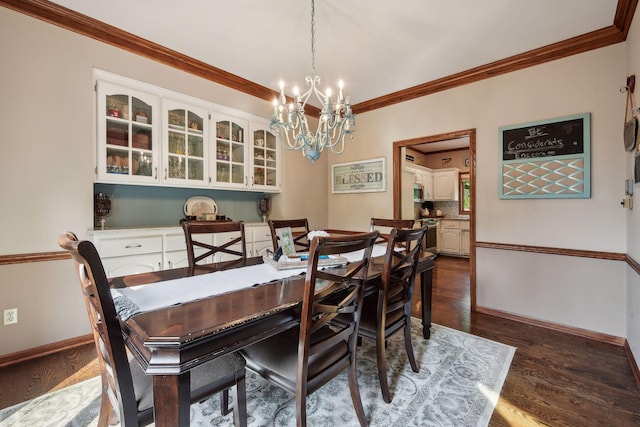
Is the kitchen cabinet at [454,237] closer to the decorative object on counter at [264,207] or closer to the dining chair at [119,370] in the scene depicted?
the decorative object on counter at [264,207]

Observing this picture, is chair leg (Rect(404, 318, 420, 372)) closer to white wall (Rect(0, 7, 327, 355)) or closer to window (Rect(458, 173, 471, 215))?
white wall (Rect(0, 7, 327, 355))

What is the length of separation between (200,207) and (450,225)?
5382 millimetres

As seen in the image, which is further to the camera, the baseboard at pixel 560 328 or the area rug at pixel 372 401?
the baseboard at pixel 560 328

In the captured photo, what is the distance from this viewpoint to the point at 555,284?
273cm

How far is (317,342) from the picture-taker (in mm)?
1308

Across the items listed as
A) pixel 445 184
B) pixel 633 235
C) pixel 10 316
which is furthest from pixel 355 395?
pixel 445 184

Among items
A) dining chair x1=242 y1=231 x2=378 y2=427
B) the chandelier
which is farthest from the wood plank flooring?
the chandelier

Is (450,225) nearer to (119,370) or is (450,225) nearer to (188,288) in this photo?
(188,288)

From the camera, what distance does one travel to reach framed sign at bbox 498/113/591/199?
258 centimetres

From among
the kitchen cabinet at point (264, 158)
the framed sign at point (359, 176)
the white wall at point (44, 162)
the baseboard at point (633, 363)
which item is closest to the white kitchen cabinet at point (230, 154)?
the kitchen cabinet at point (264, 158)

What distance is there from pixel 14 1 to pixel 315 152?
2.48 metres

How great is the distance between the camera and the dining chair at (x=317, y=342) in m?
1.14

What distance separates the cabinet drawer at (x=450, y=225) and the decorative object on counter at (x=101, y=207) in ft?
20.4

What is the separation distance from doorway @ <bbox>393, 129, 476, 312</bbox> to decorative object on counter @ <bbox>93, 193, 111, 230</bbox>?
3.28m
